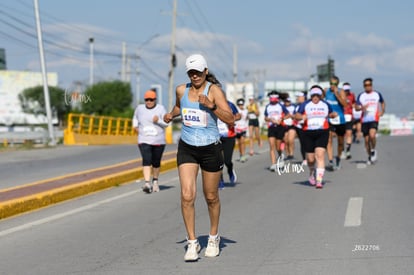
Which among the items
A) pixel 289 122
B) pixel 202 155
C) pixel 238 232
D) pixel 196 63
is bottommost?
pixel 238 232

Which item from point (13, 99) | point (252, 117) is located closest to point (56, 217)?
point (252, 117)

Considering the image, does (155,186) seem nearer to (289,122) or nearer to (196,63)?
(289,122)

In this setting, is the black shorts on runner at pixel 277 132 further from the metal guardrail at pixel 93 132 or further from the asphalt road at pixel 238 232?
the metal guardrail at pixel 93 132

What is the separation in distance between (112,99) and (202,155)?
6122 cm

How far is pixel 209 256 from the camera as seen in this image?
711 centimetres

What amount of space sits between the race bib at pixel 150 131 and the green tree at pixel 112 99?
51.4 meters

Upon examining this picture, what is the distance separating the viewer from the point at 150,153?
43.6 feet

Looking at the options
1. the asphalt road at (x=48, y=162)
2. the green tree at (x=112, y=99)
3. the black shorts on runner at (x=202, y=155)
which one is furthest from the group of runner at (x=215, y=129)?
the green tree at (x=112, y=99)

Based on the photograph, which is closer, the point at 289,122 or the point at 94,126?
the point at 289,122

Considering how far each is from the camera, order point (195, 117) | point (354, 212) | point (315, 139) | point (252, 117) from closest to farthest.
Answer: point (195, 117) < point (354, 212) < point (315, 139) < point (252, 117)

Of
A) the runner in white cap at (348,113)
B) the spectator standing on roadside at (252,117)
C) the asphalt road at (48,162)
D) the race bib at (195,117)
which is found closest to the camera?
the race bib at (195,117)

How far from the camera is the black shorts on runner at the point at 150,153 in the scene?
13234 mm

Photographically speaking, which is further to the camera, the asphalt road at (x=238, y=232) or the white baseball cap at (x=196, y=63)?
the white baseball cap at (x=196, y=63)

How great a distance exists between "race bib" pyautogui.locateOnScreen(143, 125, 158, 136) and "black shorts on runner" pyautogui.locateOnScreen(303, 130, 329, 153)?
2.78 meters
